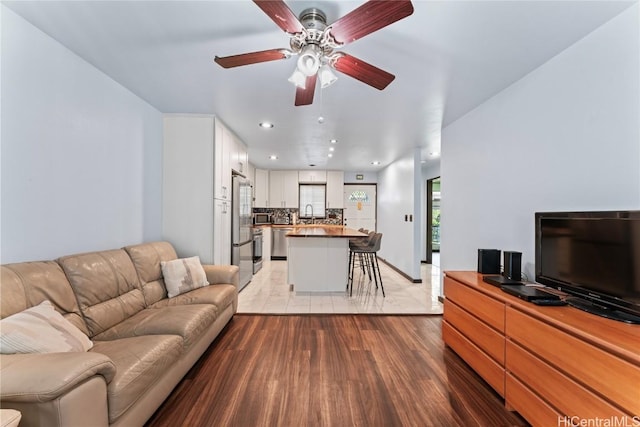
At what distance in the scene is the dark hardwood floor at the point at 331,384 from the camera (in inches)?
64.6

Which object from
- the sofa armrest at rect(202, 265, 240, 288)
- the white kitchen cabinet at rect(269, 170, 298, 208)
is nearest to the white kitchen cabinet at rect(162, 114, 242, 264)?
the sofa armrest at rect(202, 265, 240, 288)

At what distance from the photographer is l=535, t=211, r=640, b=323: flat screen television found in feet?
4.37

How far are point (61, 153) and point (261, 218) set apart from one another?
5051mm

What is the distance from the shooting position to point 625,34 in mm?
1562

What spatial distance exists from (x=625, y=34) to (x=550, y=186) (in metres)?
1.00

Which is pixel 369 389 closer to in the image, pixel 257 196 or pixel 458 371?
pixel 458 371

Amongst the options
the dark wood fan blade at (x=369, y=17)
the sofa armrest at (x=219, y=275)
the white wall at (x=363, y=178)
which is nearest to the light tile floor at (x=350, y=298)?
the sofa armrest at (x=219, y=275)

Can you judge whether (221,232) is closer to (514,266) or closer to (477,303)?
(477,303)

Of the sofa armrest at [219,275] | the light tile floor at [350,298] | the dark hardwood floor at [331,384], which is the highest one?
the sofa armrest at [219,275]

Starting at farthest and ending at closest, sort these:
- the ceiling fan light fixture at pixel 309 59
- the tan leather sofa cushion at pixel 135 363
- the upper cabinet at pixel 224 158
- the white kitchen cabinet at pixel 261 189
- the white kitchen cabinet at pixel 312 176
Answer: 1. the white kitchen cabinet at pixel 312 176
2. the white kitchen cabinet at pixel 261 189
3. the upper cabinet at pixel 224 158
4. the ceiling fan light fixture at pixel 309 59
5. the tan leather sofa cushion at pixel 135 363

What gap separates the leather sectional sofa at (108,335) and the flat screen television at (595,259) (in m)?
2.54

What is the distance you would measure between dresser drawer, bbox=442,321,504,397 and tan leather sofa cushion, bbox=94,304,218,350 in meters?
2.16

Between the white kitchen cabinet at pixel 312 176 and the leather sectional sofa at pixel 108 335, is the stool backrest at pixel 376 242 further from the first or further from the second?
the white kitchen cabinet at pixel 312 176

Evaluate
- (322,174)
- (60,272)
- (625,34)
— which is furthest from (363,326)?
(322,174)
